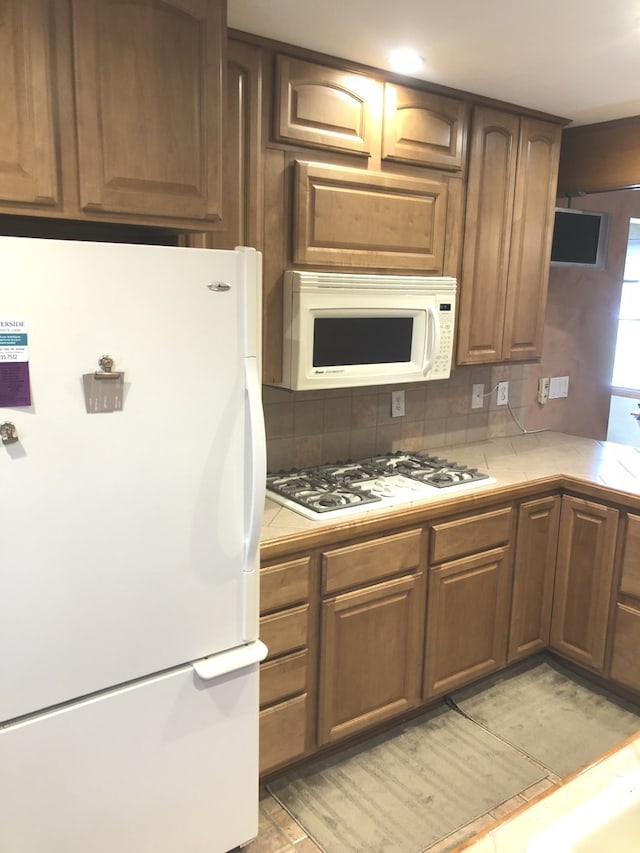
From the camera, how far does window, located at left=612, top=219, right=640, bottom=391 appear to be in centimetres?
436

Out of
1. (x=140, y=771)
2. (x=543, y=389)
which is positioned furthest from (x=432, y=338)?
(x=140, y=771)

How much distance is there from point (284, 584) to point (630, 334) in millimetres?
3350

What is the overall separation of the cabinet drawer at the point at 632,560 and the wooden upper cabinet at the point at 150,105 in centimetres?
191

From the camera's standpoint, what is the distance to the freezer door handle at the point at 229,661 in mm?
1745

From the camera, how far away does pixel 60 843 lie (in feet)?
5.26

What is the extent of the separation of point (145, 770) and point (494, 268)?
2.21 metres

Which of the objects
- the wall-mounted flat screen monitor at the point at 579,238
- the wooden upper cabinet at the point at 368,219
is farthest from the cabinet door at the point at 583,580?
the wall-mounted flat screen monitor at the point at 579,238

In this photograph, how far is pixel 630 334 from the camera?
443cm

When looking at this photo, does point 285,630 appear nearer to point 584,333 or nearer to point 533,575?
point 533,575

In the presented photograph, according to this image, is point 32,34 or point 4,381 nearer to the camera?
point 4,381

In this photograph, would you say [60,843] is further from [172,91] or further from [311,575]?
[172,91]

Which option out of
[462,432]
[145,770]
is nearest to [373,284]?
[462,432]

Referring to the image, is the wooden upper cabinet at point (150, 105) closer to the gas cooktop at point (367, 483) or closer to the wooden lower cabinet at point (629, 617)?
the gas cooktop at point (367, 483)

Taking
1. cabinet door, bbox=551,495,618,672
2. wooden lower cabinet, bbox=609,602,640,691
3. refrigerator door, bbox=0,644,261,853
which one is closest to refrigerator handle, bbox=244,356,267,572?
refrigerator door, bbox=0,644,261,853
